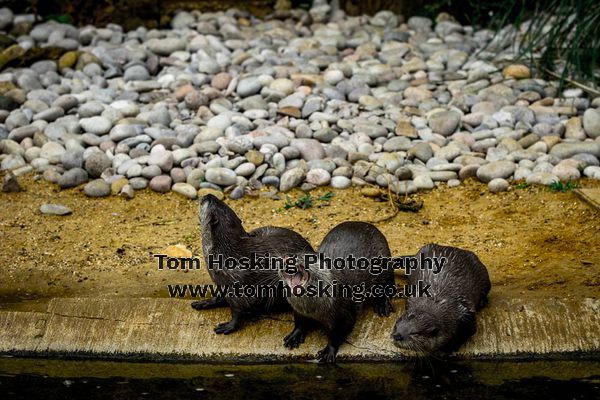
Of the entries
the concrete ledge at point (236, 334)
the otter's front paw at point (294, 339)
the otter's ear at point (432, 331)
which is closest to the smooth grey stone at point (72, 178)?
the concrete ledge at point (236, 334)

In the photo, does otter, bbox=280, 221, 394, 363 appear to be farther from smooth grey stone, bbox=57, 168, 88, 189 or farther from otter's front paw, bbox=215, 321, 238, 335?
smooth grey stone, bbox=57, 168, 88, 189

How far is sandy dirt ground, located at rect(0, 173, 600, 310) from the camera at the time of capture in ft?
16.3

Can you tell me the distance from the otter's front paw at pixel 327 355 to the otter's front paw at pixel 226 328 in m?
0.44

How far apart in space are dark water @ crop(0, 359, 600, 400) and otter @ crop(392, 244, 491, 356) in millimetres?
130

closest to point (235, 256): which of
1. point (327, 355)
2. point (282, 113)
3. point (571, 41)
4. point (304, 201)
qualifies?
point (327, 355)

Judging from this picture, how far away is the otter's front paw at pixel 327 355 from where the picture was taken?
4.04 m

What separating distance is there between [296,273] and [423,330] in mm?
643

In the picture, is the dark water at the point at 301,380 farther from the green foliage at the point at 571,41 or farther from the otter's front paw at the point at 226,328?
the green foliage at the point at 571,41

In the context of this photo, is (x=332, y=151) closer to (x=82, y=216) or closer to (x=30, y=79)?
(x=82, y=216)

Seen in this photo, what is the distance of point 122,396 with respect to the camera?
3.81 m

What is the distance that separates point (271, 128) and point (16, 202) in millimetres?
2018

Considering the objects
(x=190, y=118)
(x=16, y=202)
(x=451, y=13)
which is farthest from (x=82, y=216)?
(x=451, y=13)

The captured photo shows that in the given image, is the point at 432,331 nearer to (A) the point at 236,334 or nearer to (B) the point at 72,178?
(A) the point at 236,334

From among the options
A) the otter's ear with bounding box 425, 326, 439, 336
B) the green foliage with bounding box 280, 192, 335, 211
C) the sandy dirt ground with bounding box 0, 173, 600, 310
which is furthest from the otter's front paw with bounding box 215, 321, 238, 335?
the green foliage with bounding box 280, 192, 335, 211
